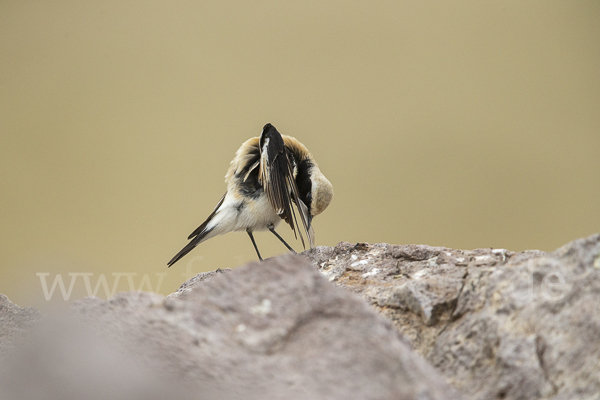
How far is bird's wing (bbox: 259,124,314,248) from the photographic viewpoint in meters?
3.12

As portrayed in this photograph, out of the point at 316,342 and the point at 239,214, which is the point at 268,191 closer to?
the point at 239,214

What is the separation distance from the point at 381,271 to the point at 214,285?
3.37ft

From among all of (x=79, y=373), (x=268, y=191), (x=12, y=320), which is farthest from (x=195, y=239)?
(x=79, y=373)

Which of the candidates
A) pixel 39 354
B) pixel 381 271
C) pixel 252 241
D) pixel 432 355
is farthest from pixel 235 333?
pixel 252 241

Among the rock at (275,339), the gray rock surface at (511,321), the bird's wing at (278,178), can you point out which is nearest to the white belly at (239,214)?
the bird's wing at (278,178)

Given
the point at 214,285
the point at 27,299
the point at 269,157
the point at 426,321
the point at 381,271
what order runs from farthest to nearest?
the point at 269,157 < the point at 381,271 < the point at 27,299 < the point at 426,321 < the point at 214,285

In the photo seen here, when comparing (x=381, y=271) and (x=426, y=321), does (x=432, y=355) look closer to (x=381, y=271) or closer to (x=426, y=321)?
(x=426, y=321)

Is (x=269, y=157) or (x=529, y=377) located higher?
(x=269, y=157)

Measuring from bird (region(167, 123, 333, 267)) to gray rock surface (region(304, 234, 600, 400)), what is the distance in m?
1.27

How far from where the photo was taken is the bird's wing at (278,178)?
312 cm

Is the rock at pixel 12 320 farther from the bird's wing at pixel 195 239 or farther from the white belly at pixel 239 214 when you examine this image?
the white belly at pixel 239 214

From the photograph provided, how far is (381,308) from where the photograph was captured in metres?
1.87

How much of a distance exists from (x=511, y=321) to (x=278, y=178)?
190cm

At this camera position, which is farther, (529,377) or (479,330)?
(479,330)
